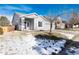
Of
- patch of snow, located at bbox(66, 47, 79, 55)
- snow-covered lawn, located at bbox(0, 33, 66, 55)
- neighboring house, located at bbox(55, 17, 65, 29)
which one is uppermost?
neighboring house, located at bbox(55, 17, 65, 29)

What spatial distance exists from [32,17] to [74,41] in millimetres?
555

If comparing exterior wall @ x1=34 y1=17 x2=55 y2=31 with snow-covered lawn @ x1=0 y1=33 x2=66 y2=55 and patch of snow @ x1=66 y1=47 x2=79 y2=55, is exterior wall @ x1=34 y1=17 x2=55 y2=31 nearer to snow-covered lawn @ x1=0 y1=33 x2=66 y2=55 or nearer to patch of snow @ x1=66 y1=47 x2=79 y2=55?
snow-covered lawn @ x1=0 y1=33 x2=66 y2=55

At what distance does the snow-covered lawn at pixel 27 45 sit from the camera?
2.15 metres

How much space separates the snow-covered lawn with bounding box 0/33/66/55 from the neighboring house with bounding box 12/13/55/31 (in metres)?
0.10

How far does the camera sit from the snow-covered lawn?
2.15m

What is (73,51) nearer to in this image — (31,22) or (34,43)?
(34,43)

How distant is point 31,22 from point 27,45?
265mm

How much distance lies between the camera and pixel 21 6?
7.09 feet

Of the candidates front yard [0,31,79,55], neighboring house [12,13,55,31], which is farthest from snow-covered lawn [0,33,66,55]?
neighboring house [12,13,55,31]

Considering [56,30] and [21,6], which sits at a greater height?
[21,6]

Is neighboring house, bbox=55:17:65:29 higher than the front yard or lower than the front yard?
higher
